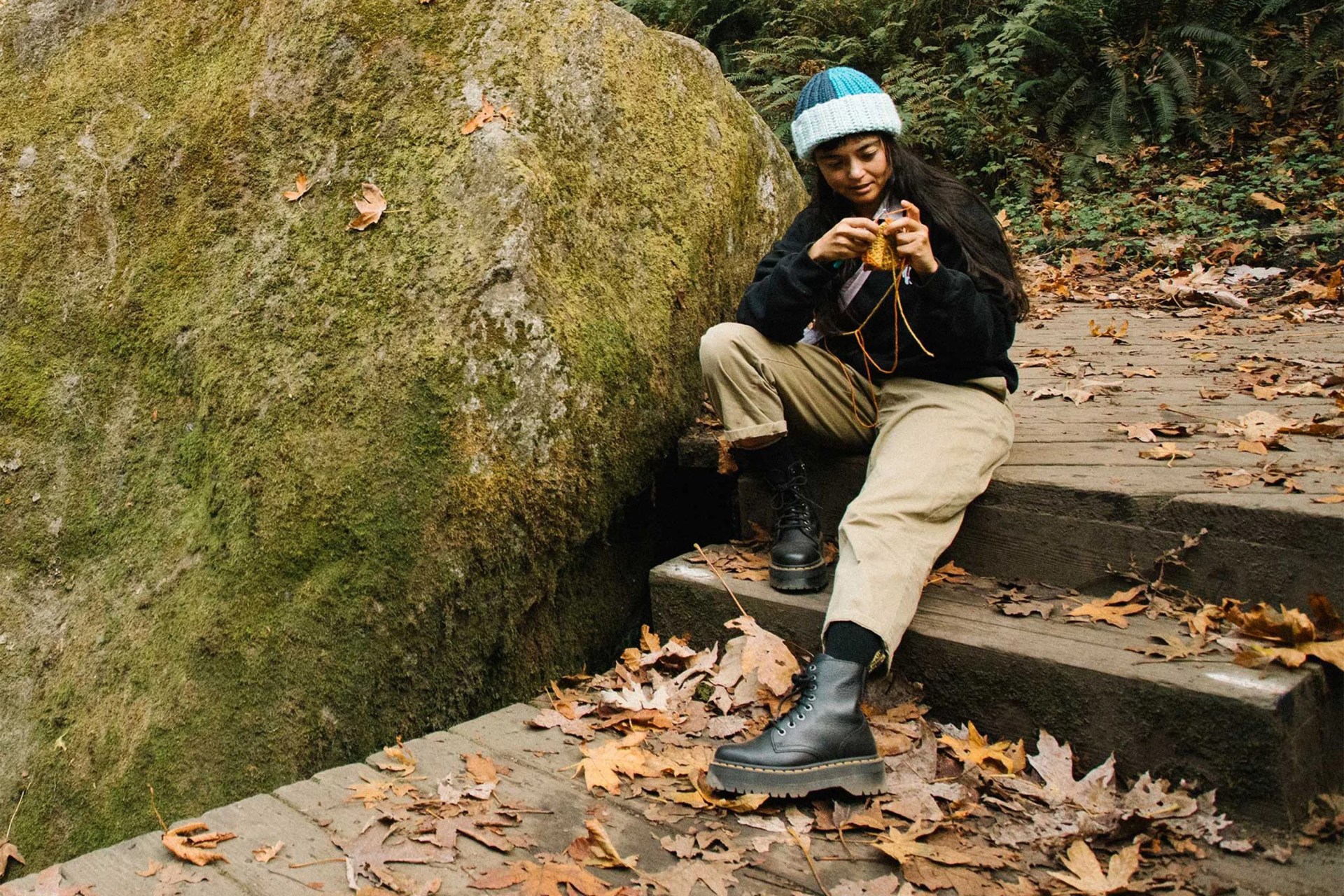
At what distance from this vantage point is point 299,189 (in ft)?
11.3

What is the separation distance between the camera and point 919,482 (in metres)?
2.70

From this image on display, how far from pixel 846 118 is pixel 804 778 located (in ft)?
6.40

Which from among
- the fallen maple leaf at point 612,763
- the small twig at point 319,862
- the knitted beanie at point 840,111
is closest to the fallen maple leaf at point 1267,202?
the knitted beanie at point 840,111

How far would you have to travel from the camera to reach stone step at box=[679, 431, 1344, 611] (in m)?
2.33

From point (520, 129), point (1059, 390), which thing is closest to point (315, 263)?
point (520, 129)

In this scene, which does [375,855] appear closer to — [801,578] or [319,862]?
[319,862]

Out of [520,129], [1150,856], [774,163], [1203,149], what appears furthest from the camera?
[1203,149]

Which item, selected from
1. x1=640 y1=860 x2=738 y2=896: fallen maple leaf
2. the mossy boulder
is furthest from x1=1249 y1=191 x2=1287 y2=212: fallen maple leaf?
x1=640 y1=860 x2=738 y2=896: fallen maple leaf

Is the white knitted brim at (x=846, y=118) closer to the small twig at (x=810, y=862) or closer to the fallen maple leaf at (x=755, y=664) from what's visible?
the fallen maple leaf at (x=755, y=664)

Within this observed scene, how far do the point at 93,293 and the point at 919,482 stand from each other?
3260 millimetres

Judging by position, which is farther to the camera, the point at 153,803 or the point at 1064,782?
the point at 153,803

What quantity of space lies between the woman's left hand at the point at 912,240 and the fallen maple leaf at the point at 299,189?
2.10 metres

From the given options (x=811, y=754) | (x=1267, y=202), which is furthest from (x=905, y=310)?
(x=1267, y=202)

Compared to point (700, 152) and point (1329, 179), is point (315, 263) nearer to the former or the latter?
point (700, 152)
